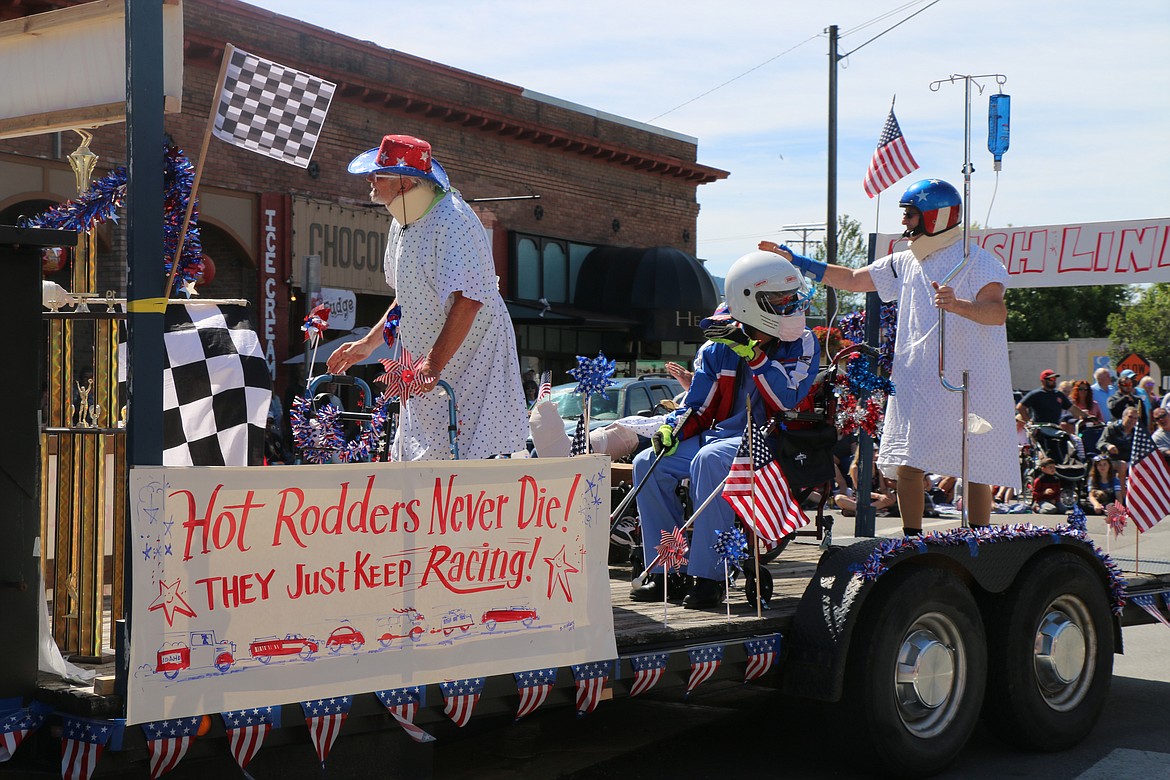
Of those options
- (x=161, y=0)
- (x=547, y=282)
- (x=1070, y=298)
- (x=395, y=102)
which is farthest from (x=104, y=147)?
(x=1070, y=298)

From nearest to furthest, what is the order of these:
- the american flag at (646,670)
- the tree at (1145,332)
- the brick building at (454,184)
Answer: the american flag at (646,670), the brick building at (454,184), the tree at (1145,332)

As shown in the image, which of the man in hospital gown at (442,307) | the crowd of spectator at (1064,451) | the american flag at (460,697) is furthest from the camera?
the crowd of spectator at (1064,451)

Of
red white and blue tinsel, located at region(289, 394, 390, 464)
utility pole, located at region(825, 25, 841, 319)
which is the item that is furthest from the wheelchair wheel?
utility pole, located at region(825, 25, 841, 319)

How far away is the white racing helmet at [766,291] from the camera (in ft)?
17.4

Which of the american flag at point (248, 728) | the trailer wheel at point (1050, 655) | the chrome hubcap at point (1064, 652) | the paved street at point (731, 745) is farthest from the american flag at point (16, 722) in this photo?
the chrome hubcap at point (1064, 652)

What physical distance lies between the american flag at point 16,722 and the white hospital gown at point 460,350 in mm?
1886

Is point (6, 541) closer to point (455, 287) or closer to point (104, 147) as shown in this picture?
point (455, 287)

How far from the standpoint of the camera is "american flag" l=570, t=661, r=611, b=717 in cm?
373

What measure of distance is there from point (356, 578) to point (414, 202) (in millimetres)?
1849

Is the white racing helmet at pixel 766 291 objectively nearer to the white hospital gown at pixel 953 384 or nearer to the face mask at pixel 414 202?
the white hospital gown at pixel 953 384

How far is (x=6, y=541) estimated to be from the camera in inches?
116

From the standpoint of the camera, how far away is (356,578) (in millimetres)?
3258

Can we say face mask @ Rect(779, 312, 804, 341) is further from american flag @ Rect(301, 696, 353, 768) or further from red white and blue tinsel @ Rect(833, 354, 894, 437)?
american flag @ Rect(301, 696, 353, 768)

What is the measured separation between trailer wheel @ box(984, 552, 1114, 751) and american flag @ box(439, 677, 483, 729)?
249 centimetres
